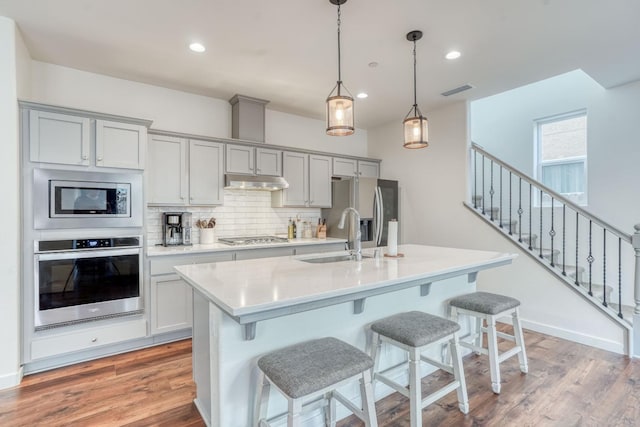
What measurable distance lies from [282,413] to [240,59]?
2933mm

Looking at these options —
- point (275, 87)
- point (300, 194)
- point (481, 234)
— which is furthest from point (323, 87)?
point (481, 234)

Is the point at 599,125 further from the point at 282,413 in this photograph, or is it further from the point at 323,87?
the point at 282,413

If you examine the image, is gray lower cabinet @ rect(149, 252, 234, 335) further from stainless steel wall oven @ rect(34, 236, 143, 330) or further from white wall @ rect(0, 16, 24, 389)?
white wall @ rect(0, 16, 24, 389)

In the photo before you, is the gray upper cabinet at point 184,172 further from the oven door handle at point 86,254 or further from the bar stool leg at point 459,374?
the bar stool leg at point 459,374

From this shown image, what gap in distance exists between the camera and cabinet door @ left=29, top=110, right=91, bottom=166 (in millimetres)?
2646

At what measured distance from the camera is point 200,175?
3.78 meters

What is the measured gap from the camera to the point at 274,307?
4.51 feet

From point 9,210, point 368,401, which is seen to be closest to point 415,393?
point 368,401

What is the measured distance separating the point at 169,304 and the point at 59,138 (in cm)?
175

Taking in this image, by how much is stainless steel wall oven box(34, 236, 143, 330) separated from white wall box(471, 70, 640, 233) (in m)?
5.13

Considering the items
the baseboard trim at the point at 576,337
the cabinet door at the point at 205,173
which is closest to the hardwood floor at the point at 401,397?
the baseboard trim at the point at 576,337

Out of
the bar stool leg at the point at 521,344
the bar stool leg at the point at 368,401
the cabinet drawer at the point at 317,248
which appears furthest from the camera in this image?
the cabinet drawer at the point at 317,248

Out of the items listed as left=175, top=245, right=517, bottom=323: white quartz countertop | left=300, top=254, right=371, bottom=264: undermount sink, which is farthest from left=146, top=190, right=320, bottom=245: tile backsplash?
left=300, top=254, right=371, bottom=264: undermount sink

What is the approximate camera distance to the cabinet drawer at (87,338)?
2674 millimetres
